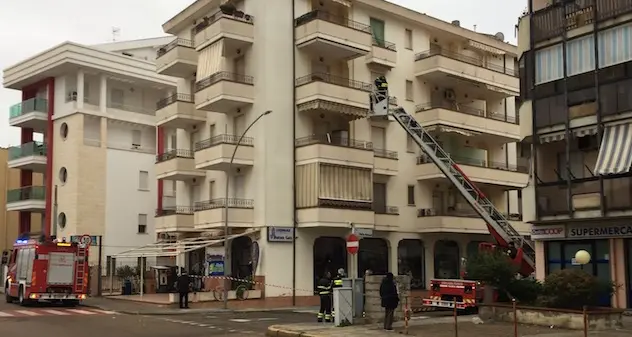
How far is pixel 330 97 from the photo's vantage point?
36.2 meters

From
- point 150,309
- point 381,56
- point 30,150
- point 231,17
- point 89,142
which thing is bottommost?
point 150,309

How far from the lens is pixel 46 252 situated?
102 ft

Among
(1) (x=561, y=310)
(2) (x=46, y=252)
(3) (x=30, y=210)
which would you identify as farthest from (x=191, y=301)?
(3) (x=30, y=210)

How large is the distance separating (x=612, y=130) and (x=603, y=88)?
1.46 meters

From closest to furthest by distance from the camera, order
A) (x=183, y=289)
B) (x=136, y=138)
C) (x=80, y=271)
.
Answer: (x=183, y=289)
(x=80, y=271)
(x=136, y=138)

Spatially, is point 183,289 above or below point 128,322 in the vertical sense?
above

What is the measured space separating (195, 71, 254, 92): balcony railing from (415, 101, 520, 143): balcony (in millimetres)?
10728

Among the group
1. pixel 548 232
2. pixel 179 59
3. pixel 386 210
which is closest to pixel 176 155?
pixel 179 59

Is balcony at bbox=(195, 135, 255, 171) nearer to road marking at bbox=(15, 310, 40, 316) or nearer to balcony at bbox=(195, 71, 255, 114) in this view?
balcony at bbox=(195, 71, 255, 114)

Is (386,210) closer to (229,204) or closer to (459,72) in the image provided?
(229,204)

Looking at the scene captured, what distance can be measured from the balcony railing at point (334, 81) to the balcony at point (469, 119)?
4345 mm

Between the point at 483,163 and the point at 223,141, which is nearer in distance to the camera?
the point at 223,141

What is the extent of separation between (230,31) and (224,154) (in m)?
6.17

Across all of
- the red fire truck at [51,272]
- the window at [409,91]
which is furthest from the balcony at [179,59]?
the red fire truck at [51,272]
